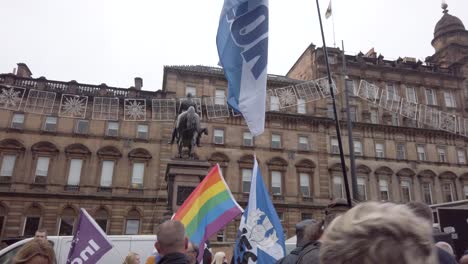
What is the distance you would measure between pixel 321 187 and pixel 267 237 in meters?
30.9

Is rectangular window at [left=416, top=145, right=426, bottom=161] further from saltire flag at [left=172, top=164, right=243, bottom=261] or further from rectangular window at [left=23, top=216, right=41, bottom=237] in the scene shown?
saltire flag at [left=172, top=164, right=243, bottom=261]

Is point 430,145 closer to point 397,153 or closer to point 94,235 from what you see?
point 397,153

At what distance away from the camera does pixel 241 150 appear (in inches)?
1378

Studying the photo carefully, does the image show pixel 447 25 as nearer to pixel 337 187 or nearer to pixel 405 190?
pixel 405 190

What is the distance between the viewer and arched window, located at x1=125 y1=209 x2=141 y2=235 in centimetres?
3106

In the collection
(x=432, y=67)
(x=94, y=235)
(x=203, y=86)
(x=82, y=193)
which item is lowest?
(x=94, y=235)

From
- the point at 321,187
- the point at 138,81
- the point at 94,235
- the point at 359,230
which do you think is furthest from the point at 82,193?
the point at 359,230

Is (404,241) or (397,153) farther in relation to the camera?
(397,153)

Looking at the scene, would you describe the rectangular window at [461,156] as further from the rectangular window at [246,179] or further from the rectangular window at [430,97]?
the rectangular window at [246,179]

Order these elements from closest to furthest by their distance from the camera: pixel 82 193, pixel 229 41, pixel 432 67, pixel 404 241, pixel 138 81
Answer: pixel 404 241
pixel 229 41
pixel 82 193
pixel 138 81
pixel 432 67

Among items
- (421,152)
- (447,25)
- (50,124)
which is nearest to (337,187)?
(421,152)

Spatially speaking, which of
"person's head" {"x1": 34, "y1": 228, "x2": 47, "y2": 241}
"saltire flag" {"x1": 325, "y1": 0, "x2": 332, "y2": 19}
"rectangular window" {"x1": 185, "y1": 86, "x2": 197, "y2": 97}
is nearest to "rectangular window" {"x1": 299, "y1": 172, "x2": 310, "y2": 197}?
"rectangular window" {"x1": 185, "y1": 86, "x2": 197, "y2": 97}

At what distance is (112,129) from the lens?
33594 millimetres

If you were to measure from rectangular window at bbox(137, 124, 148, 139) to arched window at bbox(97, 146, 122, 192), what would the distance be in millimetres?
2349
